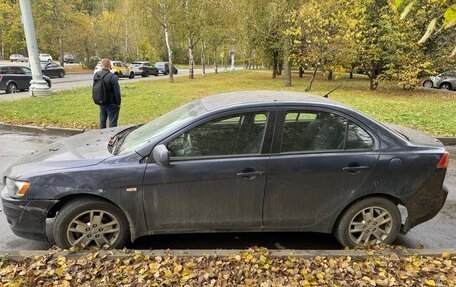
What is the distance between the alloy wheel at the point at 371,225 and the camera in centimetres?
361

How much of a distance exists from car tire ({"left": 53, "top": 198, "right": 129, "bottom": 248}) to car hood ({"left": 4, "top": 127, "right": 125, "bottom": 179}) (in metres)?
0.37

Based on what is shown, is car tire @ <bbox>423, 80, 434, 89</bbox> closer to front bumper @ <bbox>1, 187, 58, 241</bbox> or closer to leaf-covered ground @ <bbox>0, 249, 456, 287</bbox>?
leaf-covered ground @ <bbox>0, 249, 456, 287</bbox>

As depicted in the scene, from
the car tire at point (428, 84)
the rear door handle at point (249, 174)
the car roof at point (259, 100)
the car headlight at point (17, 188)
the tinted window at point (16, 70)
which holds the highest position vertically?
the car roof at point (259, 100)

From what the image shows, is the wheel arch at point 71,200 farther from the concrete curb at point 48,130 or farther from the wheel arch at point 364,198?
the concrete curb at point 48,130

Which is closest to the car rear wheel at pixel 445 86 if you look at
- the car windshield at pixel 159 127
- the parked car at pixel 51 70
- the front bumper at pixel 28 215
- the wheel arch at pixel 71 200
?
the car windshield at pixel 159 127

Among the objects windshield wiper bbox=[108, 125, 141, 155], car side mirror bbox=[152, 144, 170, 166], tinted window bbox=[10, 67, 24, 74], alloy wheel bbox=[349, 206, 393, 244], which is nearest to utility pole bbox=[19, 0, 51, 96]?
tinted window bbox=[10, 67, 24, 74]

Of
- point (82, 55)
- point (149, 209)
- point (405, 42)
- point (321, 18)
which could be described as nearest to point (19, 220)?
point (149, 209)

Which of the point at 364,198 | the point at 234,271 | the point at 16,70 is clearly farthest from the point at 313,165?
the point at 16,70

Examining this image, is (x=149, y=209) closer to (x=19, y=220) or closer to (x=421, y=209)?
(x=19, y=220)

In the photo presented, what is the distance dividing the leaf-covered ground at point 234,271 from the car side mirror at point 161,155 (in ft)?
2.73

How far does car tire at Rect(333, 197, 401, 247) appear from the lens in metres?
3.57

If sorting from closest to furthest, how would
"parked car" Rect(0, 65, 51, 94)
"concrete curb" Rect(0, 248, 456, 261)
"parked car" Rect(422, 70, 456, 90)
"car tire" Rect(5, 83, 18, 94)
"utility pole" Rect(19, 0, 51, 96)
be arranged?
"concrete curb" Rect(0, 248, 456, 261), "utility pole" Rect(19, 0, 51, 96), "parked car" Rect(0, 65, 51, 94), "car tire" Rect(5, 83, 18, 94), "parked car" Rect(422, 70, 456, 90)

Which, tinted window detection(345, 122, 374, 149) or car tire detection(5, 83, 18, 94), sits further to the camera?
car tire detection(5, 83, 18, 94)

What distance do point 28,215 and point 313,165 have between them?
269cm
